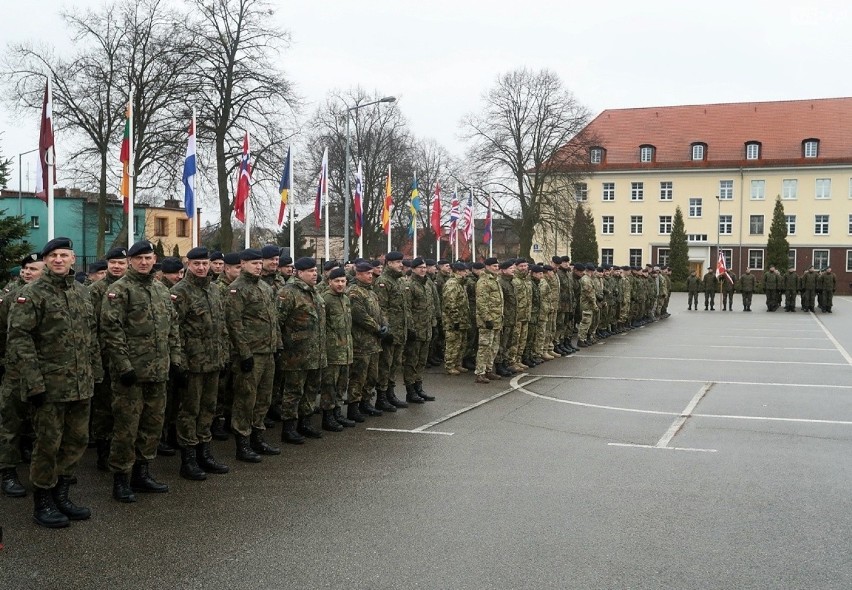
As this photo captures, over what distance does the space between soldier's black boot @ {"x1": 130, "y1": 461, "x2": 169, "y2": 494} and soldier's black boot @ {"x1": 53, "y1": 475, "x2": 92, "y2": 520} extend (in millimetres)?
685

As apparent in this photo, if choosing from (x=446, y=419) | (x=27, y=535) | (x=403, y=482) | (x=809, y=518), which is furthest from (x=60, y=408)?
(x=809, y=518)

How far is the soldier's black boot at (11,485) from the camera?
6.96 m

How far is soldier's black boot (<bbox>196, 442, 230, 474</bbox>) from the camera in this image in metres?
7.76

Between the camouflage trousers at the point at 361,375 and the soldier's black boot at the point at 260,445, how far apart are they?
1884mm

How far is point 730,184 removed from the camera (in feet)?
232

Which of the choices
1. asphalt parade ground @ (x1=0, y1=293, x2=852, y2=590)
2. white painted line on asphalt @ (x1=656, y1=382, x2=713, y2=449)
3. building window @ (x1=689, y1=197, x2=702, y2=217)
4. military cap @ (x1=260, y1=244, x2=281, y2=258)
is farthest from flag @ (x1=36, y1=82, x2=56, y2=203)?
building window @ (x1=689, y1=197, x2=702, y2=217)

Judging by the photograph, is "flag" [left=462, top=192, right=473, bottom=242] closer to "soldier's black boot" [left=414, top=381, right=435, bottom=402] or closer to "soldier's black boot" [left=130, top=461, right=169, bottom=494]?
"soldier's black boot" [left=414, top=381, right=435, bottom=402]

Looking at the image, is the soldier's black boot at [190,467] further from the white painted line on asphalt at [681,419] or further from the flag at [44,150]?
the flag at [44,150]

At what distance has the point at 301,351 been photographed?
912 cm

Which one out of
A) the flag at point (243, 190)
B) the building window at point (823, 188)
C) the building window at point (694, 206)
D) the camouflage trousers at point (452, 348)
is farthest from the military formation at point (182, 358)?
the building window at point (823, 188)

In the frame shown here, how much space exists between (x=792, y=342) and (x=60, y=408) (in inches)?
792

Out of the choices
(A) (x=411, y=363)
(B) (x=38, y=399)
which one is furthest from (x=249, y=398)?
(A) (x=411, y=363)

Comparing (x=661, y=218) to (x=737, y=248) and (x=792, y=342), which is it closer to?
(x=737, y=248)

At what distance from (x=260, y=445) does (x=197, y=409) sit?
1.09 meters
